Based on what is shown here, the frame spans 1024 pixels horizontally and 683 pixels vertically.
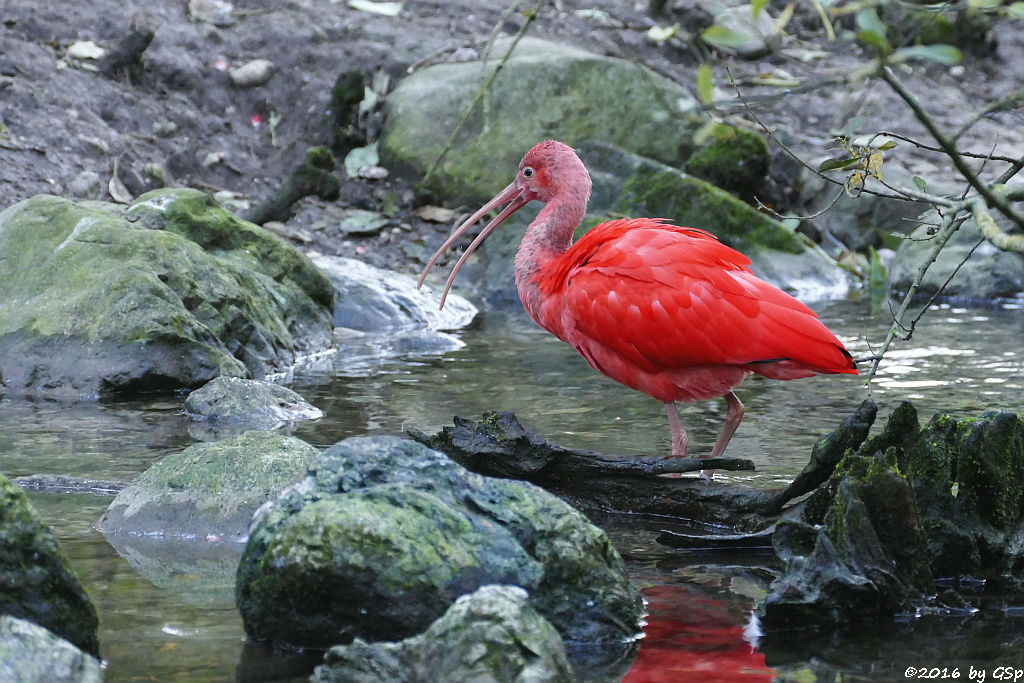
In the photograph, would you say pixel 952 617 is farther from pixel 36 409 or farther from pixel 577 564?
pixel 36 409

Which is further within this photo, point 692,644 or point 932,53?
point 692,644

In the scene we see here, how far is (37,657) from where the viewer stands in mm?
3373

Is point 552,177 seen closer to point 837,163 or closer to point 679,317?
point 679,317

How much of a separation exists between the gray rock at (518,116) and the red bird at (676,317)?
8.17 m

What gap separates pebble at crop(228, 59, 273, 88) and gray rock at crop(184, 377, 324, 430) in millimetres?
7989

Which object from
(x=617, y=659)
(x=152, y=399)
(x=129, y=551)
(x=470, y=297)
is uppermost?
(x=617, y=659)

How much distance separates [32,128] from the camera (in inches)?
487

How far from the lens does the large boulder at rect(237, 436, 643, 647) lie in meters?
3.75

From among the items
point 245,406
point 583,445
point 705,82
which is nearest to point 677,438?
point 583,445

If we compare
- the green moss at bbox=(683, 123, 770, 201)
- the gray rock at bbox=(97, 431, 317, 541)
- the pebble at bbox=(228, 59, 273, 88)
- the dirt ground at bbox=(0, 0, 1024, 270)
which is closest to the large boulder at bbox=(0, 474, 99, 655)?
the gray rock at bbox=(97, 431, 317, 541)

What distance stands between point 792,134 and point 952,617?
1276 centimetres

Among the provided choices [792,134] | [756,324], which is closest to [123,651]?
[756,324]

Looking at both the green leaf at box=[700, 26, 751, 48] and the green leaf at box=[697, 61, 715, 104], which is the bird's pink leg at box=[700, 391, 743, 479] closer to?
the green leaf at box=[697, 61, 715, 104]

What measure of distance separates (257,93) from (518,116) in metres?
3.12
